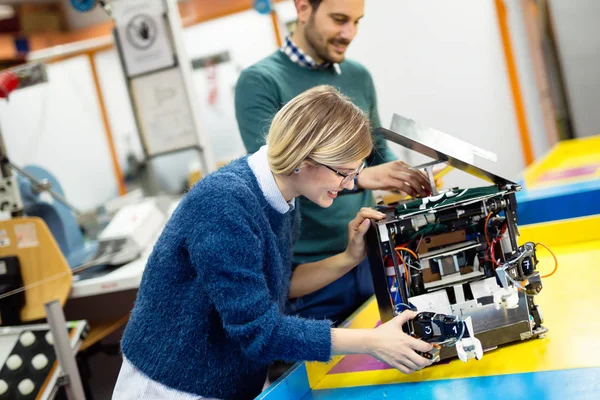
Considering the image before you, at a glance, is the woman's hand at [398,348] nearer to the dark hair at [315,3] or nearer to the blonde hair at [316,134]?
the blonde hair at [316,134]

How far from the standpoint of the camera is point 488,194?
1246 mm

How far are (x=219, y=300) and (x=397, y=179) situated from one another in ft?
2.05

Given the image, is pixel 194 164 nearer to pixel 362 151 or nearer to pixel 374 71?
pixel 374 71

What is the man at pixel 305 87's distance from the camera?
1.75 metres

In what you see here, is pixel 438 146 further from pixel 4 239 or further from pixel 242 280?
pixel 4 239

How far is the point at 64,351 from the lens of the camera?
212 centimetres

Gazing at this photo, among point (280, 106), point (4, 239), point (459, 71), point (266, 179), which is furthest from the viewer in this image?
point (459, 71)

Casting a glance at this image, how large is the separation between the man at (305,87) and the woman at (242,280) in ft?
1.52

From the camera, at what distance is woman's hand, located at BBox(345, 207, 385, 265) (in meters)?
1.31

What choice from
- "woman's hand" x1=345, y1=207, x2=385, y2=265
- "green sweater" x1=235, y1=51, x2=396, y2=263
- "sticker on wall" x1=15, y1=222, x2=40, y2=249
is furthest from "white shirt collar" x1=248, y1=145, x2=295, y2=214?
"sticker on wall" x1=15, y1=222, x2=40, y2=249

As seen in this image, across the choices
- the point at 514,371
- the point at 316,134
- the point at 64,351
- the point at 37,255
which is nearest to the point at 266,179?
the point at 316,134

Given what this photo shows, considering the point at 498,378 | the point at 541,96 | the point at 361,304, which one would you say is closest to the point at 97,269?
the point at 361,304

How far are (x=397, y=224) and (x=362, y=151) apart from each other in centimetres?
17

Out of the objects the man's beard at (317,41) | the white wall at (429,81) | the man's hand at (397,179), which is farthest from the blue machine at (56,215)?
the man's hand at (397,179)
